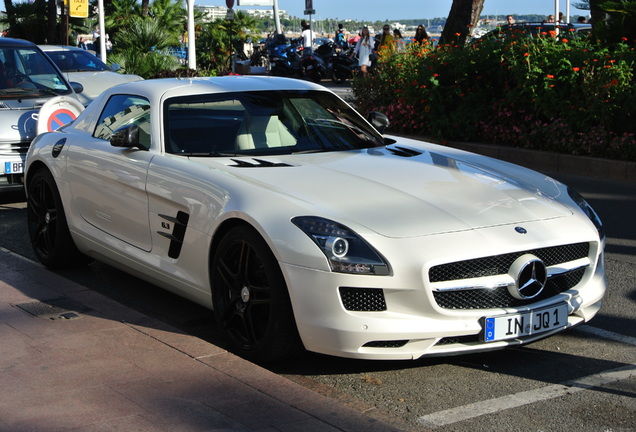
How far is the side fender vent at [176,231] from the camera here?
5.29m

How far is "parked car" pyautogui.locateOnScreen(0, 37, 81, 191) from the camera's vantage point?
385 inches

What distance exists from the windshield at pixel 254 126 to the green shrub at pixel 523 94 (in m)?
5.70

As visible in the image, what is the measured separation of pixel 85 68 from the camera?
16.7m

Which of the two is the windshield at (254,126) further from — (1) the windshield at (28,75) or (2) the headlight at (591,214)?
(1) the windshield at (28,75)

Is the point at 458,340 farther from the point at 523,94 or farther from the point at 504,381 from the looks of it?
the point at 523,94

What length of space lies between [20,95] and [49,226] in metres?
4.11

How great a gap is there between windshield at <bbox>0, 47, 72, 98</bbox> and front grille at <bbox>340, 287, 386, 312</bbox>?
7.29 m

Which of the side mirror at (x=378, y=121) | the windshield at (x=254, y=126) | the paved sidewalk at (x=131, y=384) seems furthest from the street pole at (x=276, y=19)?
the paved sidewalk at (x=131, y=384)

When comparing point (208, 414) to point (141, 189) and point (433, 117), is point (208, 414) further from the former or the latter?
point (433, 117)

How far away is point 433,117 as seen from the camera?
13.6 meters

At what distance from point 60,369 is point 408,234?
5.94 ft

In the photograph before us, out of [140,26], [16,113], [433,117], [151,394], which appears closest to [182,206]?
[151,394]

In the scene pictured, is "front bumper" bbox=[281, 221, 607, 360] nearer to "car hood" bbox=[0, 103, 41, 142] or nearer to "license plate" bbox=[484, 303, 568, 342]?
"license plate" bbox=[484, 303, 568, 342]

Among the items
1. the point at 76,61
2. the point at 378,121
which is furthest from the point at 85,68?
the point at 378,121
